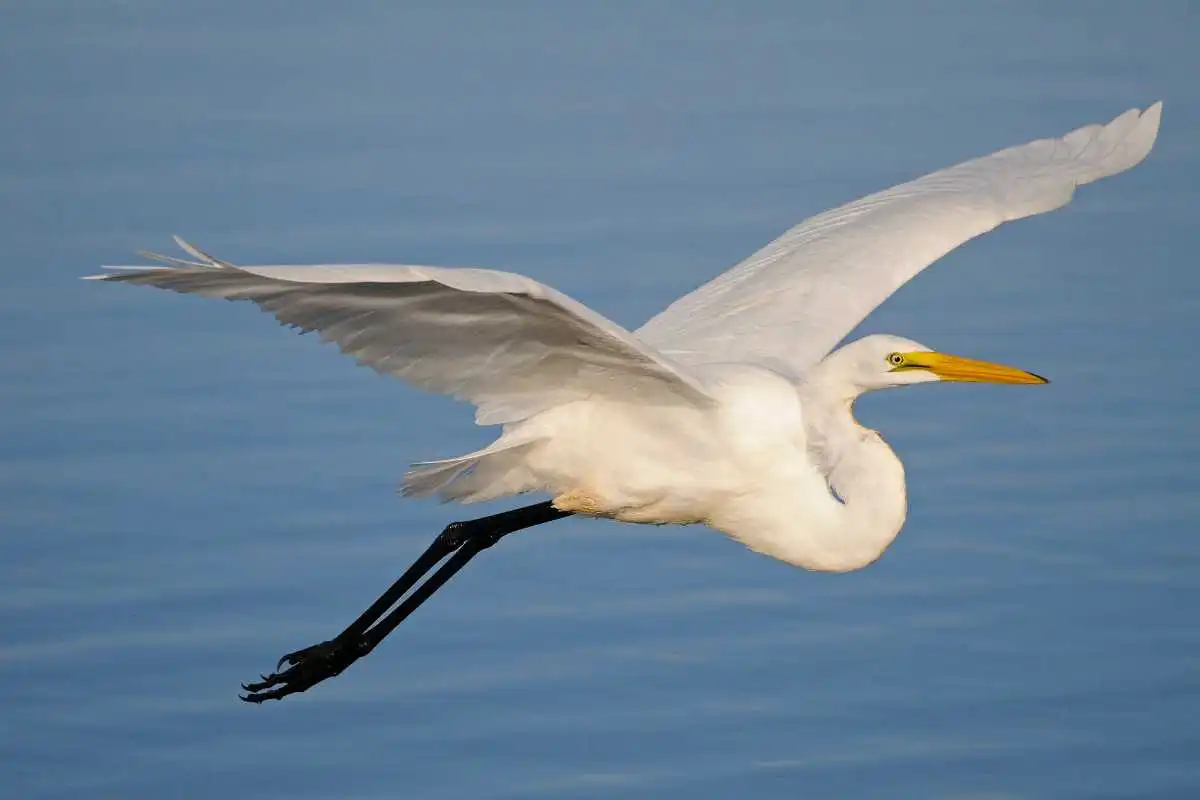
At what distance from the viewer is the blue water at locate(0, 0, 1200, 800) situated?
7922 millimetres

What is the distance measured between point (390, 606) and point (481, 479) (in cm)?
87

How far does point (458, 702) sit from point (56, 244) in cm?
433

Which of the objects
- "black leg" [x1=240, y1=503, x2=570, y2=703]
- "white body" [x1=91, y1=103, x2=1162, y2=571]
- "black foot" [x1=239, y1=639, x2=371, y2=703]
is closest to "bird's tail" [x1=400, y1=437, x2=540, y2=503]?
"white body" [x1=91, y1=103, x2=1162, y2=571]

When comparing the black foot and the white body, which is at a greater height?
the white body

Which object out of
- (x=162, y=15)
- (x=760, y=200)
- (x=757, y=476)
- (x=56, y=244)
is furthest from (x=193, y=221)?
(x=757, y=476)

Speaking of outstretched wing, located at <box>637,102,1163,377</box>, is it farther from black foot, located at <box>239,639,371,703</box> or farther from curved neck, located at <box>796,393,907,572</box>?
black foot, located at <box>239,639,371,703</box>

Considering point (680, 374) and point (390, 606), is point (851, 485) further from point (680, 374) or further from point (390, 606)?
point (390, 606)

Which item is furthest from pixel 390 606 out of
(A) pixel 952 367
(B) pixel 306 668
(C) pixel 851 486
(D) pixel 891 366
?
(A) pixel 952 367

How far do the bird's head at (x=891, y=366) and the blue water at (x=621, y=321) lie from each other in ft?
4.18

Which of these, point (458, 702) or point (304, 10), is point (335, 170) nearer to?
point (304, 10)

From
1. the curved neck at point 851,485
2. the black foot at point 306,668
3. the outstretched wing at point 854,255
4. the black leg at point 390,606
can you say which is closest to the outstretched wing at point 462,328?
the curved neck at point 851,485

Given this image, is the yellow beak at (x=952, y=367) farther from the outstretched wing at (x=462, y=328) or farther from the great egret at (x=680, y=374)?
the outstretched wing at (x=462, y=328)

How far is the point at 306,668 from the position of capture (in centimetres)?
801

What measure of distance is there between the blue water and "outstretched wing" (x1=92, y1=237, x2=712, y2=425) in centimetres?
137
